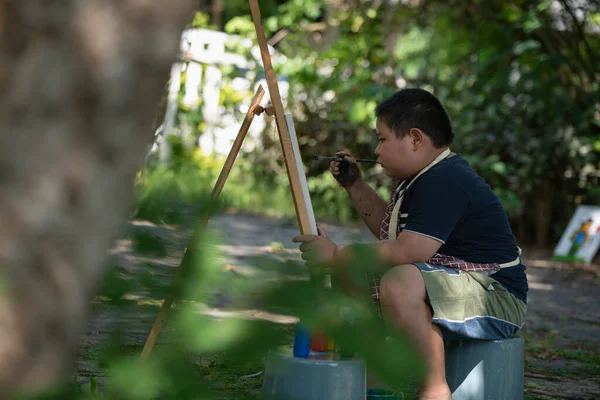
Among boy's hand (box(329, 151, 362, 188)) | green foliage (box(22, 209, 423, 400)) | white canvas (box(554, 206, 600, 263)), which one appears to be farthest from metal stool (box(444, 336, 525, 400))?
white canvas (box(554, 206, 600, 263))

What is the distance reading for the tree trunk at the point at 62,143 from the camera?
2.09 ft

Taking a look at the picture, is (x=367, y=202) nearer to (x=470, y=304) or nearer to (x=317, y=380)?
(x=470, y=304)

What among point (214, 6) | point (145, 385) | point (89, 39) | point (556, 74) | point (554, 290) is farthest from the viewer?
point (214, 6)

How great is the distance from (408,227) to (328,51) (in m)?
7.53

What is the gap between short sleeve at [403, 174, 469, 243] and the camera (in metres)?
2.37

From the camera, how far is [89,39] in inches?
25.8

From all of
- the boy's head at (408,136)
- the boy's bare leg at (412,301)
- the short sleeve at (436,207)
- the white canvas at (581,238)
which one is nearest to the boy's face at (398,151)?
the boy's head at (408,136)

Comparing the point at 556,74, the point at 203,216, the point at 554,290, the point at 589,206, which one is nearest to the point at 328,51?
the point at 556,74

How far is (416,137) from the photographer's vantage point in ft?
8.57

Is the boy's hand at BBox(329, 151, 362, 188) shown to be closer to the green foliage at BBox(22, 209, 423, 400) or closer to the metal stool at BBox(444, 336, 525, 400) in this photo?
the metal stool at BBox(444, 336, 525, 400)

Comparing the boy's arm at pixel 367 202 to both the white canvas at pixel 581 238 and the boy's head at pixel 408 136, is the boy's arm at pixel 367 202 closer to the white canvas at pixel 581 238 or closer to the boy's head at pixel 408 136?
the boy's head at pixel 408 136

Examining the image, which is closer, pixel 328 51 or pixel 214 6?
pixel 328 51

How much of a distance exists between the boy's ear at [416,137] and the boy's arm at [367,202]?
34 centimetres

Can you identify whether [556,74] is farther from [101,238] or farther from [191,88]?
[101,238]
